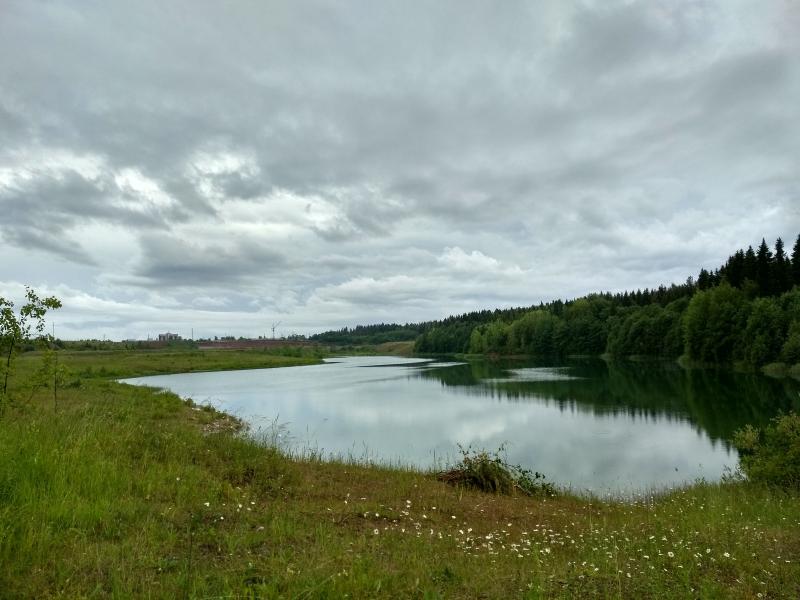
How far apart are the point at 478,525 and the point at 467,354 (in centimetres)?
17657

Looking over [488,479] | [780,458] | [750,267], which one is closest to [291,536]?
[488,479]

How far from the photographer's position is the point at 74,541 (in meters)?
5.60

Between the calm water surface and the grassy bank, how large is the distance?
892 centimetres

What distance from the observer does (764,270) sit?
8656 cm

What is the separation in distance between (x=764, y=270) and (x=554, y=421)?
74969 millimetres

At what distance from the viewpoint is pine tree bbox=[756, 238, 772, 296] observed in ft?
275

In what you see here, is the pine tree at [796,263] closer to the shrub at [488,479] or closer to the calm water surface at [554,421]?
the calm water surface at [554,421]

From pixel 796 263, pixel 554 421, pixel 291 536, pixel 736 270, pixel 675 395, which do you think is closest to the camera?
pixel 291 536

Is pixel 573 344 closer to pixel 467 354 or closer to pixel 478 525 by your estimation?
pixel 467 354

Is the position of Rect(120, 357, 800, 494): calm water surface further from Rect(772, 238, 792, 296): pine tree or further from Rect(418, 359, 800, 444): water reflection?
Rect(772, 238, 792, 296): pine tree

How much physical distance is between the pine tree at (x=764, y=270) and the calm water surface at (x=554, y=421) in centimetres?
3242

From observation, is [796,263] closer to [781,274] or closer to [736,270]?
[781,274]

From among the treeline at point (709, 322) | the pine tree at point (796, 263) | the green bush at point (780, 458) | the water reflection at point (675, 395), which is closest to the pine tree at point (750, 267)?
the treeline at point (709, 322)

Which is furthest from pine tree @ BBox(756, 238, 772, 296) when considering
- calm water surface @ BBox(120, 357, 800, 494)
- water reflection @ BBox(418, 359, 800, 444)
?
calm water surface @ BBox(120, 357, 800, 494)
